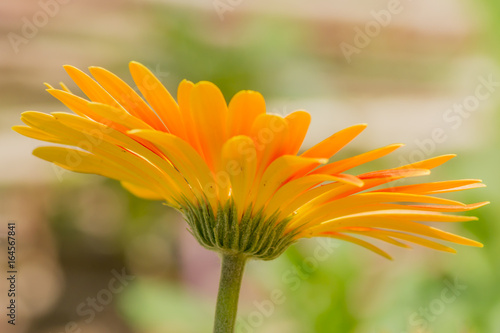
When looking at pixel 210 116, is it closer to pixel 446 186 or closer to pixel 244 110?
pixel 244 110

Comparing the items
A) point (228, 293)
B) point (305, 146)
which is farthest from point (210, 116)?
point (305, 146)

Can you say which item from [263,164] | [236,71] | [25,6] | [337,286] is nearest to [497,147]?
[337,286]

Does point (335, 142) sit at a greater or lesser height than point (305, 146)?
lesser

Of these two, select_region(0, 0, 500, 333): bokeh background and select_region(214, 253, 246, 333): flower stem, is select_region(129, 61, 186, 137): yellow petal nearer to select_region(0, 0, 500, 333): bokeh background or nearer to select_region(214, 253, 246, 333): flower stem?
select_region(214, 253, 246, 333): flower stem

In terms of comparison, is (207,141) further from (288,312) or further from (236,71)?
(236,71)

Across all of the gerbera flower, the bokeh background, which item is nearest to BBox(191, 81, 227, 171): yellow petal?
the gerbera flower
